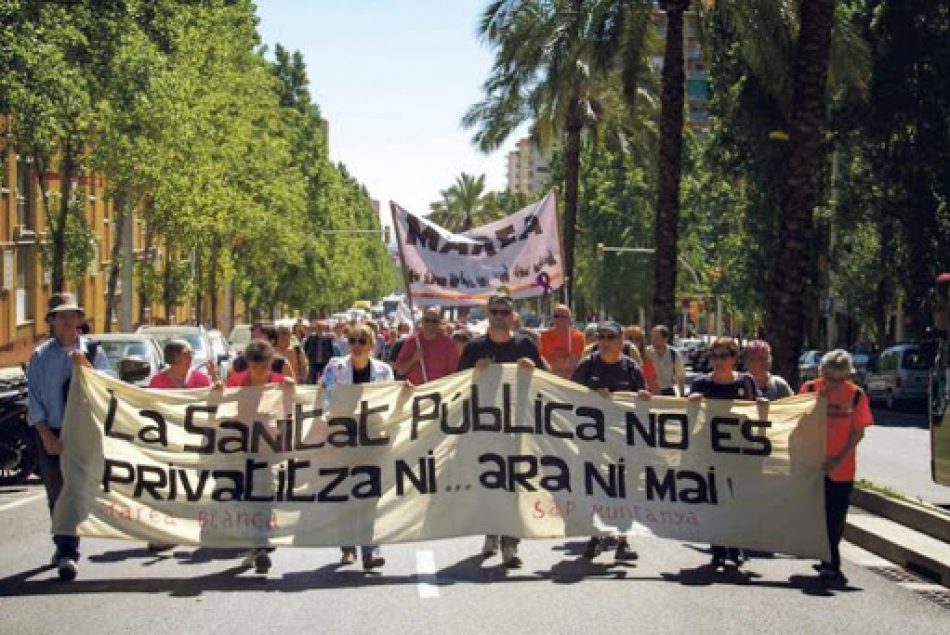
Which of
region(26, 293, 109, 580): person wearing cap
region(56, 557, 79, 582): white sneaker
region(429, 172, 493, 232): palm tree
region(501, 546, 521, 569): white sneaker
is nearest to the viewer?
region(56, 557, 79, 582): white sneaker

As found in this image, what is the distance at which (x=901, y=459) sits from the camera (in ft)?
78.4

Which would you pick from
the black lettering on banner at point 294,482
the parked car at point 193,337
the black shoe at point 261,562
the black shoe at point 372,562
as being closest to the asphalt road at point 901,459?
the black shoe at point 372,562

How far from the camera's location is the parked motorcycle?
58.4 feet

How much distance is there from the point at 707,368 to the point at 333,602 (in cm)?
5054

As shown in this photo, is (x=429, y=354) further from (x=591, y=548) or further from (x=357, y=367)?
(x=591, y=548)

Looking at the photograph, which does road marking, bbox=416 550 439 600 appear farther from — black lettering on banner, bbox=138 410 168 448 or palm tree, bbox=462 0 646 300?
palm tree, bbox=462 0 646 300

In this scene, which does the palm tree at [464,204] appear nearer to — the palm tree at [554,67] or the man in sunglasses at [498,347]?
the palm tree at [554,67]

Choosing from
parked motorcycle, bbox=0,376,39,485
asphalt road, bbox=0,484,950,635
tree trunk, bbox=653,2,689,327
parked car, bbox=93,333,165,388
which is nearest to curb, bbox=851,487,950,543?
asphalt road, bbox=0,484,950,635

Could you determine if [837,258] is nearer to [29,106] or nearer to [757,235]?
[757,235]

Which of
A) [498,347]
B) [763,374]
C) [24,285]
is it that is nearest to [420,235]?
[498,347]

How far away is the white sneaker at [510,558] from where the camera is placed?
11266 mm

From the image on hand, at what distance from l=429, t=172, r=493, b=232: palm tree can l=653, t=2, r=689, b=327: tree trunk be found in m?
120

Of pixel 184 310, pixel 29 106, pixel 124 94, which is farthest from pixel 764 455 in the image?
pixel 184 310

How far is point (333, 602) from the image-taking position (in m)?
9.70
